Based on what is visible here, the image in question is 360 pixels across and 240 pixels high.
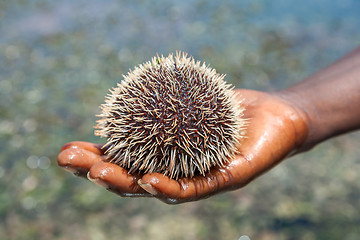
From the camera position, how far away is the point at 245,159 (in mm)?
2990

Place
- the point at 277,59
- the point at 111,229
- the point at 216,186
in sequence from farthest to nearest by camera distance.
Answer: the point at 277,59 < the point at 111,229 < the point at 216,186

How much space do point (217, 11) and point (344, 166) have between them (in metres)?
6.78

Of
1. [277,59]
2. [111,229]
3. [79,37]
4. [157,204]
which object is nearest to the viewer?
[111,229]

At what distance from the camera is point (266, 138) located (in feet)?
10.4

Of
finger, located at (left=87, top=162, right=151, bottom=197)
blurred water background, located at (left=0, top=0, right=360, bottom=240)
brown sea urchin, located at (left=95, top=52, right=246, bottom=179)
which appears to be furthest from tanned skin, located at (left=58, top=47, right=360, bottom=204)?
blurred water background, located at (left=0, top=0, right=360, bottom=240)

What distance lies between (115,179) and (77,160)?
1.21 feet

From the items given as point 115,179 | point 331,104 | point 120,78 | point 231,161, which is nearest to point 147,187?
point 115,179

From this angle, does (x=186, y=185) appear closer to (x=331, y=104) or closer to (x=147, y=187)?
(x=147, y=187)

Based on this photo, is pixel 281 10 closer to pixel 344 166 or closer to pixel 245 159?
pixel 344 166

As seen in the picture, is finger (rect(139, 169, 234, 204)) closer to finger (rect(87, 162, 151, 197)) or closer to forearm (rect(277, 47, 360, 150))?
finger (rect(87, 162, 151, 197))

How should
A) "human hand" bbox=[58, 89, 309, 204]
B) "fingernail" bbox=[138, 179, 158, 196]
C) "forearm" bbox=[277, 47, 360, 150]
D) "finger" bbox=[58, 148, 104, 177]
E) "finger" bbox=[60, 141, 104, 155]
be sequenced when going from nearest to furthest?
1. "fingernail" bbox=[138, 179, 158, 196]
2. "human hand" bbox=[58, 89, 309, 204]
3. "finger" bbox=[58, 148, 104, 177]
4. "finger" bbox=[60, 141, 104, 155]
5. "forearm" bbox=[277, 47, 360, 150]

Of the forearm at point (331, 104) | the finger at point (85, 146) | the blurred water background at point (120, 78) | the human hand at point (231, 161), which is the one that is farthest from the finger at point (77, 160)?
the blurred water background at point (120, 78)

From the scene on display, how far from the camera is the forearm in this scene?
363cm

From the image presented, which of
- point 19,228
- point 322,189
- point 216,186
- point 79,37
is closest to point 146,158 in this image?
point 216,186
